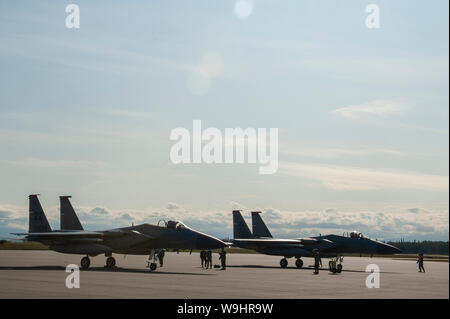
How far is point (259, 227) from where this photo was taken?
48219 mm

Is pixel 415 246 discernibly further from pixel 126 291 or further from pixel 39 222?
pixel 126 291

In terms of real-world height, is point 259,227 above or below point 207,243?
above

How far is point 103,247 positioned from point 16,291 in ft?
47.6

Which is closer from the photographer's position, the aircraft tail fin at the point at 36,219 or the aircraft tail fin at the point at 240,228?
the aircraft tail fin at the point at 36,219

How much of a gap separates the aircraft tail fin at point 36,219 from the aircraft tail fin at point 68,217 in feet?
4.11

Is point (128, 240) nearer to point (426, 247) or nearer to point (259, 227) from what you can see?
point (259, 227)

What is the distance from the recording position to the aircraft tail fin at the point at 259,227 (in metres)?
48.0

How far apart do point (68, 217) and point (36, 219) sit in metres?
2.03

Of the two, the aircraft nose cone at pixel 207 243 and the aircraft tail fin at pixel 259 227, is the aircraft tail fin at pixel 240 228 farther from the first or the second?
the aircraft nose cone at pixel 207 243

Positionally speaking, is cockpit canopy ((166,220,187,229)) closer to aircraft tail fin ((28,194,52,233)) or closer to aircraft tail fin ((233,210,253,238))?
aircraft tail fin ((28,194,52,233))

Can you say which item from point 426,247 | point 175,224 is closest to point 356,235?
point 175,224

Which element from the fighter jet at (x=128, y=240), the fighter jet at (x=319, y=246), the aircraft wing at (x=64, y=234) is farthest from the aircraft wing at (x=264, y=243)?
the aircraft wing at (x=64, y=234)

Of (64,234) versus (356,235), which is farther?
(356,235)
